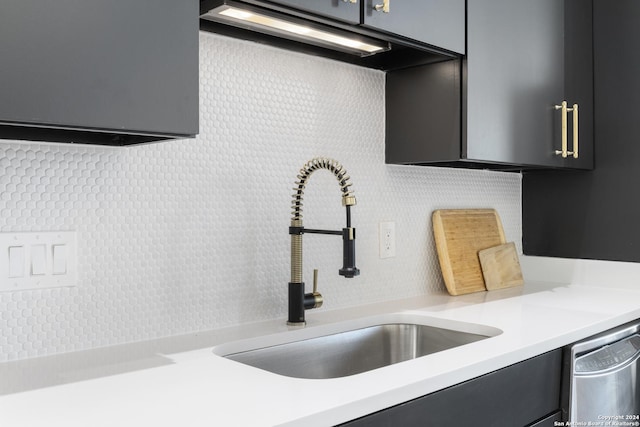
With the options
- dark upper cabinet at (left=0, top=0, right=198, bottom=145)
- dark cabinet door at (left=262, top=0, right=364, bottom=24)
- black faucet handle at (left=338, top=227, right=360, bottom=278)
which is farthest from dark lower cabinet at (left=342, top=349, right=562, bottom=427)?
dark cabinet door at (left=262, top=0, right=364, bottom=24)

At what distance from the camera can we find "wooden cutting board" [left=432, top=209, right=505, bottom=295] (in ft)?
7.24

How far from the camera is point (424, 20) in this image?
1.66 metres

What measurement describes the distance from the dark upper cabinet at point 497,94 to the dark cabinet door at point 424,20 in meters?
0.06

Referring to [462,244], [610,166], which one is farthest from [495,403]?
[610,166]

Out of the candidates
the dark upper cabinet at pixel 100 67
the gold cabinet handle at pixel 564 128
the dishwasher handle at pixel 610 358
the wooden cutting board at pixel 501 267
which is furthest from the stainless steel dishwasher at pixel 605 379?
the dark upper cabinet at pixel 100 67

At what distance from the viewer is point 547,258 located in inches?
103

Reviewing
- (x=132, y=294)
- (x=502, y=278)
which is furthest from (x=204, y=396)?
(x=502, y=278)

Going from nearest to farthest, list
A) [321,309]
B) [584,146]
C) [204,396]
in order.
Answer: [204,396]
[321,309]
[584,146]

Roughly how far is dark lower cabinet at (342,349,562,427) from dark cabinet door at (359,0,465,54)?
0.87 metres

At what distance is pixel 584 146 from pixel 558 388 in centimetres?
116

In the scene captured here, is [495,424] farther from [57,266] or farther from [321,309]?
[57,266]

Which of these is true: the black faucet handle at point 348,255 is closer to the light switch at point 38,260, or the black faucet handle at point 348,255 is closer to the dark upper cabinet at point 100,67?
the dark upper cabinet at point 100,67

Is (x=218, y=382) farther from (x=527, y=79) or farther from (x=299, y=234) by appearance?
(x=527, y=79)

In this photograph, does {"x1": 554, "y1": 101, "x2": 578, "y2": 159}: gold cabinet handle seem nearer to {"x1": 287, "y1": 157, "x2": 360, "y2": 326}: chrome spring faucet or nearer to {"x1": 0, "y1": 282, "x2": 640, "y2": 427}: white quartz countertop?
{"x1": 0, "y1": 282, "x2": 640, "y2": 427}: white quartz countertop
